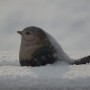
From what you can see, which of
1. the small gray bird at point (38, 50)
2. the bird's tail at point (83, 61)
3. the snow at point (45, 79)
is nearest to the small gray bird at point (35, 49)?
the small gray bird at point (38, 50)

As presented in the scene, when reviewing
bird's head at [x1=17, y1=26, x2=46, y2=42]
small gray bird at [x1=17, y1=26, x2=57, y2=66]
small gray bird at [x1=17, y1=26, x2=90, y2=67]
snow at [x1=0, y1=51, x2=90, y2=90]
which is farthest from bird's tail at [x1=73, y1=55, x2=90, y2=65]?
snow at [x1=0, y1=51, x2=90, y2=90]

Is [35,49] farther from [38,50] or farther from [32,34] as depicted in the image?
[32,34]

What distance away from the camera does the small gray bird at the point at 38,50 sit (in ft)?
12.0

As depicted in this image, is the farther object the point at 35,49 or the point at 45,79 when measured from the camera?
the point at 35,49

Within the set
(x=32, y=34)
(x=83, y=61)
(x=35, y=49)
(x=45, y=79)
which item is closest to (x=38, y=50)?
(x=35, y=49)

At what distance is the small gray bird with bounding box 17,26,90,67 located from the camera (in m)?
3.65

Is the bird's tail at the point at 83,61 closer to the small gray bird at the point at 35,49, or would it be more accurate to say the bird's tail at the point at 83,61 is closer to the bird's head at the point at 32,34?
the small gray bird at the point at 35,49

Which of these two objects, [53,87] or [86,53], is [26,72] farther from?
[86,53]

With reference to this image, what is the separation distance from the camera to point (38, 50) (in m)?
3.67

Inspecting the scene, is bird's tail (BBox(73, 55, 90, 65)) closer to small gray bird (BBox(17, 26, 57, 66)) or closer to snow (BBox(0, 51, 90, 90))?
small gray bird (BBox(17, 26, 57, 66))

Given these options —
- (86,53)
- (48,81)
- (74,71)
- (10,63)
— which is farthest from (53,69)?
(86,53)

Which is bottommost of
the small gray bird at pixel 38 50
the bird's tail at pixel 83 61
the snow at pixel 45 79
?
the snow at pixel 45 79

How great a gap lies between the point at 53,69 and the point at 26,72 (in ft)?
0.81

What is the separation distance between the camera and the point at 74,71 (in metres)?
2.97
